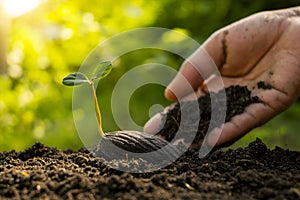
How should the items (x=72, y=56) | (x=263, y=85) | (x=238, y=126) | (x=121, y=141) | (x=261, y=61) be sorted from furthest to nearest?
(x=72, y=56)
(x=261, y=61)
(x=263, y=85)
(x=238, y=126)
(x=121, y=141)

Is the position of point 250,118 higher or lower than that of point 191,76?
lower

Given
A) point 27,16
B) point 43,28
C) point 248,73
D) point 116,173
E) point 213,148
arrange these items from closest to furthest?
point 116,173
point 213,148
point 248,73
point 43,28
point 27,16

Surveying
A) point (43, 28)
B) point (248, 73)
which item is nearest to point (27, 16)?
point (43, 28)

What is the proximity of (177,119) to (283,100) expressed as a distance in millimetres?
529

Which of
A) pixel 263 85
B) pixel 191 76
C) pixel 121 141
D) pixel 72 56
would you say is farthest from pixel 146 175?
pixel 72 56

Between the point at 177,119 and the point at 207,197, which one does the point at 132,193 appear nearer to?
the point at 207,197

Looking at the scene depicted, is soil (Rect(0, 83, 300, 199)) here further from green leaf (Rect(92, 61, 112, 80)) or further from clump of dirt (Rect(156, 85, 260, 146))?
clump of dirt (Rect(156, 85, 260, 146))

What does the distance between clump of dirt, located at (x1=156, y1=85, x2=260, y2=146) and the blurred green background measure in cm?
75

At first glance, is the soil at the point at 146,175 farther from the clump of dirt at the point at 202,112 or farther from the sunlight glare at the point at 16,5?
the sunlight glare at the point at 16,5

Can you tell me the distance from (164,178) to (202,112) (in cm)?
89

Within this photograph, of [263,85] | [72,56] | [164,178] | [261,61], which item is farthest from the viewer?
[72,56]

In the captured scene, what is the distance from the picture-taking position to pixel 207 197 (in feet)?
3.35

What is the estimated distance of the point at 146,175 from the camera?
47.7 inches

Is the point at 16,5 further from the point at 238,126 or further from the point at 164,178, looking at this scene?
the point at 164,178
